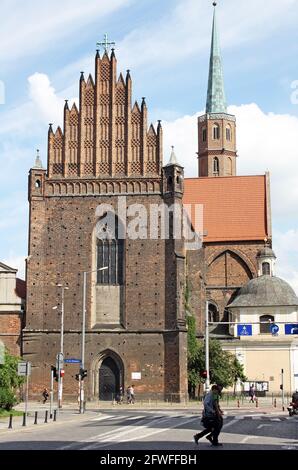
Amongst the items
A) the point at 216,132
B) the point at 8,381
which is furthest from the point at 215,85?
the point at 8,381

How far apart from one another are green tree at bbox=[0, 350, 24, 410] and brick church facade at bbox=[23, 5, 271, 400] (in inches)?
677

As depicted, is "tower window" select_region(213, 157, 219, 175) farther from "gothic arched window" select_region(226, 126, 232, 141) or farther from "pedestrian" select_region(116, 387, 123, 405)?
"pedestrian" select_region(116, 387, 123, 405)

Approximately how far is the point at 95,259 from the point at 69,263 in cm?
172

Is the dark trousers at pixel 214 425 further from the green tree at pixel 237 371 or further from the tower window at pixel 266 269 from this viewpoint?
the tower window at pixel 266 269

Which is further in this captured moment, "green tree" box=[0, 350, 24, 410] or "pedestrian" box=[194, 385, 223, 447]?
"green tree" box=[0, 350, 24, 410]

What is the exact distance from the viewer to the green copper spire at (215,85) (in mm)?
95125

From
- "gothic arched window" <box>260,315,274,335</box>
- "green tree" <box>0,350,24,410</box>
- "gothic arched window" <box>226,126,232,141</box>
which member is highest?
"gothic arched window" <box>226,126,232,141</box>

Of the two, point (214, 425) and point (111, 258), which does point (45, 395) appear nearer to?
point (111, 258)

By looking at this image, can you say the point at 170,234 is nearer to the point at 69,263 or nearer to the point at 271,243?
the point at 69,263

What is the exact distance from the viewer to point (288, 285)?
69.2 meters

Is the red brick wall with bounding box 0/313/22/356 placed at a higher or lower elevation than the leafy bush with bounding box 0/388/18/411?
higher

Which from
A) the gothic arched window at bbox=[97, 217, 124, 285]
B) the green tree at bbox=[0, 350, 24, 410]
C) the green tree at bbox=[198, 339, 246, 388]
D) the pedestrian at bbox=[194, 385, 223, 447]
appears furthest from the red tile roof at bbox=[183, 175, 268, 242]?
the pedestrian at bbox=[194, 385, 223, 447]

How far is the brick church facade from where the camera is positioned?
52062 millimetres

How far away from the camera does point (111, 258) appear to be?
5375cm
